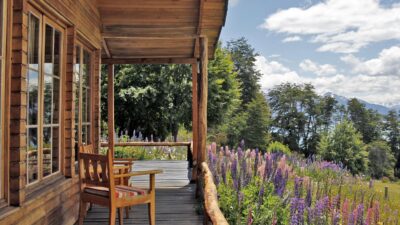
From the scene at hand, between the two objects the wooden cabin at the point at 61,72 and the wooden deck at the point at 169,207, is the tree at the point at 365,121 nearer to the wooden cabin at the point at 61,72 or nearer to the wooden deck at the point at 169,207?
the wooden deck at the point at 169,207

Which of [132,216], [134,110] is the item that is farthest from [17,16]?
[134,110]

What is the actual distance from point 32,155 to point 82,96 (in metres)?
1.96

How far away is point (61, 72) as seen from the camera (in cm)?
418

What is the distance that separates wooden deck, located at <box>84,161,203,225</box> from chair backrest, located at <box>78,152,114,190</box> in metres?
0.82

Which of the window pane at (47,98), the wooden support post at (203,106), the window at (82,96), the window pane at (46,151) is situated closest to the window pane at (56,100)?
the window pane at (47,98)

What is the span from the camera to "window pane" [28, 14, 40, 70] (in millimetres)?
3330

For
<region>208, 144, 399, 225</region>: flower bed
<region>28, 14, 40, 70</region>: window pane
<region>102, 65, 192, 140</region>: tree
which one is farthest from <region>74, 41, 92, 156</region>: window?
<region>102, 65, 192, 140</region>: tree

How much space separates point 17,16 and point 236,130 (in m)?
29.6

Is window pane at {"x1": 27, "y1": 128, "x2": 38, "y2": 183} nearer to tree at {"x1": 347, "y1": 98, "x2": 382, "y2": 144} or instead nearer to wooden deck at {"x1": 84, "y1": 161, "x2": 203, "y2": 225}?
wooden deck at {"x1": 84, "y1": 161, "x2": 203, "y2": 225}

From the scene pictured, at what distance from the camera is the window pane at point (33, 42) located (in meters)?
3.33

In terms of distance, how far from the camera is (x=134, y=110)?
63.9 ft

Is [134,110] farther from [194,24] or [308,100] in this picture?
[308,100]

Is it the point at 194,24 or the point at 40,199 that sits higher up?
the point at 194,24

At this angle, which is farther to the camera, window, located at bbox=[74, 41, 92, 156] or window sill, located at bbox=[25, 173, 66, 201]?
window, located at bbox=[74, 41, 92, 156]
